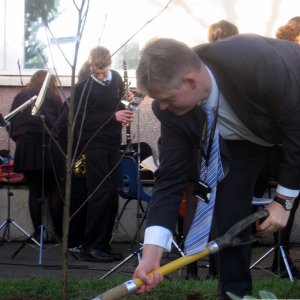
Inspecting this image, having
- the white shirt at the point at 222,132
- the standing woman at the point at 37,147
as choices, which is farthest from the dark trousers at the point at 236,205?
the standing woman at the point at 37,147

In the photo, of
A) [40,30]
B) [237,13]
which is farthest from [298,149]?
[40,30]

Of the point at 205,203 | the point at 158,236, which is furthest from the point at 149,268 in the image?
the point at 205,203

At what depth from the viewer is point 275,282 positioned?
5.98 metres

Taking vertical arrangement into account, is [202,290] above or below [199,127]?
below

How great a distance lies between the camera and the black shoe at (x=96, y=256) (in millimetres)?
7902

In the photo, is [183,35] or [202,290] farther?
[183,35]

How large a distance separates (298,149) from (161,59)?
81 centimetres

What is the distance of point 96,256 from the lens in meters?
7.95

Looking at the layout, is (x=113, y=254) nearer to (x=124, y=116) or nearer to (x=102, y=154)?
(x=102, y=154)

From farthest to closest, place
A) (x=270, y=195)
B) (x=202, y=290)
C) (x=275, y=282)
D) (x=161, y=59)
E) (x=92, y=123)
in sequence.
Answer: (x=270, y=195) → (x=92, y=123) → (x=275, y=282) → (x=202, y=290) → (x=161, y=59)

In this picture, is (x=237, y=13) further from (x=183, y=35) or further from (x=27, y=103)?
(x=27, y=103)

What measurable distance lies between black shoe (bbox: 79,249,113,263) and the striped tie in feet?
12.4

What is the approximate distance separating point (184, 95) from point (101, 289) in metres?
2.28

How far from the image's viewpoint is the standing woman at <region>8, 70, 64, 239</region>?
850cm
